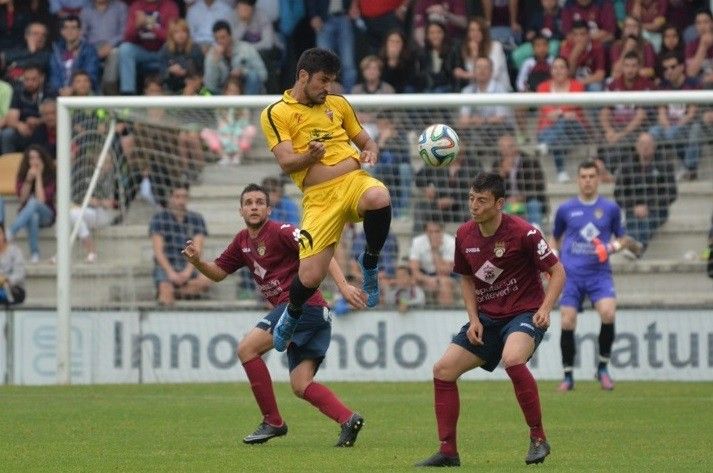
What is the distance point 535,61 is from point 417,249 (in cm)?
383

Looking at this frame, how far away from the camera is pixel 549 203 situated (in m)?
18.9

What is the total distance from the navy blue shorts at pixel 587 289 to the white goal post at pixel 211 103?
227 centimetres

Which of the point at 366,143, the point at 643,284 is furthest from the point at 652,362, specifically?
the point at 366,143

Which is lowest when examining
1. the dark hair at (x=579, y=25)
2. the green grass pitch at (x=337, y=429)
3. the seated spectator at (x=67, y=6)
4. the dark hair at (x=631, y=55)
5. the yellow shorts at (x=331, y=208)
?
the green grass pitch at (x=337, y=429)

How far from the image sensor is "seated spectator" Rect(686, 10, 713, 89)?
20.6 m

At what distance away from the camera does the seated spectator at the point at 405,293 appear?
1806cm

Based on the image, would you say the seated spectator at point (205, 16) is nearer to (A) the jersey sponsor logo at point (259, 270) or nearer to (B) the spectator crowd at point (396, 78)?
(B) the spectator crowd at point (396, 78)

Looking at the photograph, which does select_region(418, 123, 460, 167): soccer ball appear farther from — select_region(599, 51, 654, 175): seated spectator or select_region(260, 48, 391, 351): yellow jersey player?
select_region(599, 51, 654, 175): seated spectator

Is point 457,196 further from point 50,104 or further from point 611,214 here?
point 50,104

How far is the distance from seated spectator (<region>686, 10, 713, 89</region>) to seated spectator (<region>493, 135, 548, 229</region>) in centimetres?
324

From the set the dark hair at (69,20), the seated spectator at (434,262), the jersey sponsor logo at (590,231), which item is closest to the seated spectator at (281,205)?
the seated spectator at (434,262)

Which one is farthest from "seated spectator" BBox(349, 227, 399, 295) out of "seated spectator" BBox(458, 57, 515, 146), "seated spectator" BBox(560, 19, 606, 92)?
"seated spectator" BBox(560, 19, 606, 92)

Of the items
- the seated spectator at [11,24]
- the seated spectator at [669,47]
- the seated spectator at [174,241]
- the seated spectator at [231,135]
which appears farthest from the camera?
the seated spectator at [11,24]

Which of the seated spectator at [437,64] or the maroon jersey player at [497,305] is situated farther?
the seated spectator at [437,64]
